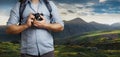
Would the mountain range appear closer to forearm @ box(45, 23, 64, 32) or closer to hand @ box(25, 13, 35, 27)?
forearm @ box(45, 23, 64, 32)

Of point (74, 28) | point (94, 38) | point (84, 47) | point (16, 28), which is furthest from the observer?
point (74, 28)

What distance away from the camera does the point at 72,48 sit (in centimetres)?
1320

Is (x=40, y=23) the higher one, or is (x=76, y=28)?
(x=40, y=23)

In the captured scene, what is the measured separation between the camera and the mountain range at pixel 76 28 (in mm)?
13177

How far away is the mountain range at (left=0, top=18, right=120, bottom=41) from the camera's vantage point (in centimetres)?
1318

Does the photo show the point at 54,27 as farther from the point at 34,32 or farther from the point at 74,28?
the point at 74,28

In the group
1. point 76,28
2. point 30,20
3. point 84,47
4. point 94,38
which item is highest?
point 30,20

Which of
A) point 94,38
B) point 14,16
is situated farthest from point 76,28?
point 14,16

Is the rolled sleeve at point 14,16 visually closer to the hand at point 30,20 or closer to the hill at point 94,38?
the hand at point 30,20

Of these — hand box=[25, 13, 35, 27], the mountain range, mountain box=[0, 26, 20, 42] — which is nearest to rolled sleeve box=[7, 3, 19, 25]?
hand box=[25, 13, 35, 27]

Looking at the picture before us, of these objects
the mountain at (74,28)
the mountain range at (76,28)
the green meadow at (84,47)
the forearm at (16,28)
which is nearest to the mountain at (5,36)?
the mountain range at (76,28)

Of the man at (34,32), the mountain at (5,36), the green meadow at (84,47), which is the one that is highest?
the man at (34,32)

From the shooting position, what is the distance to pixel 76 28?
45.3ft

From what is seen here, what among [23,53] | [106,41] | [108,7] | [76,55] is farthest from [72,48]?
[23,53]
